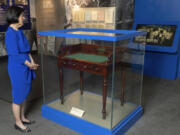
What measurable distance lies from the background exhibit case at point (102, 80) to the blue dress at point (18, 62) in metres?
0.39

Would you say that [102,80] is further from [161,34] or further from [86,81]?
[161,34]

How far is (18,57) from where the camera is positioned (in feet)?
7.48

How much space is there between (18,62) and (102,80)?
1.13 meters

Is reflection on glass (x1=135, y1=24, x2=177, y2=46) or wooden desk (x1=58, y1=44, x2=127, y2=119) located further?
reflection on glass (x1=135, y1=24, x2=177, y2=46)

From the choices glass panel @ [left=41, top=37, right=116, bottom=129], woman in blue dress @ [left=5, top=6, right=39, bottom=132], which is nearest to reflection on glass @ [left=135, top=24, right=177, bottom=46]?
glass panel @ [left=41, top=37, right=116, bottom=129]

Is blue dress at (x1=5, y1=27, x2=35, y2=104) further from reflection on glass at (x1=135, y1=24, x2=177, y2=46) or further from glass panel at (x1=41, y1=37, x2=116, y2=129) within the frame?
reflection on glass at (x1=135, y1=24, x2=177, y2=46)

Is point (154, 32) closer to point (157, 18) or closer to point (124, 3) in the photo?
point (157, 18)

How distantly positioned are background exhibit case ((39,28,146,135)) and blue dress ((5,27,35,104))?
0.39m

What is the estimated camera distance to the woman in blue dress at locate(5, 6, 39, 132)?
2.23 metres

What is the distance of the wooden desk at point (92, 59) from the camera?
2.26 meters

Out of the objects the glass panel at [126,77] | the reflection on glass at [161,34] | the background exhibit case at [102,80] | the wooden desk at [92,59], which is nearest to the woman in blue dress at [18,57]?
the background exhibit case at [102,80]

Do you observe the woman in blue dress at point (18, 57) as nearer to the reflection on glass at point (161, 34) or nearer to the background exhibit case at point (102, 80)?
the background exhibit case at point (102, 80)

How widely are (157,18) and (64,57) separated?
10.2 feet

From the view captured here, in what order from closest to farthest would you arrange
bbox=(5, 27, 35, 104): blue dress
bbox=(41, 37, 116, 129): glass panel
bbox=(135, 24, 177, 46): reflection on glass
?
bbox=(5, 27, 35, 104): blue dress < bbox=(41, 37, 116, 129): glass panel < bbox=(135, 24, 177, 46): reflection on glass
